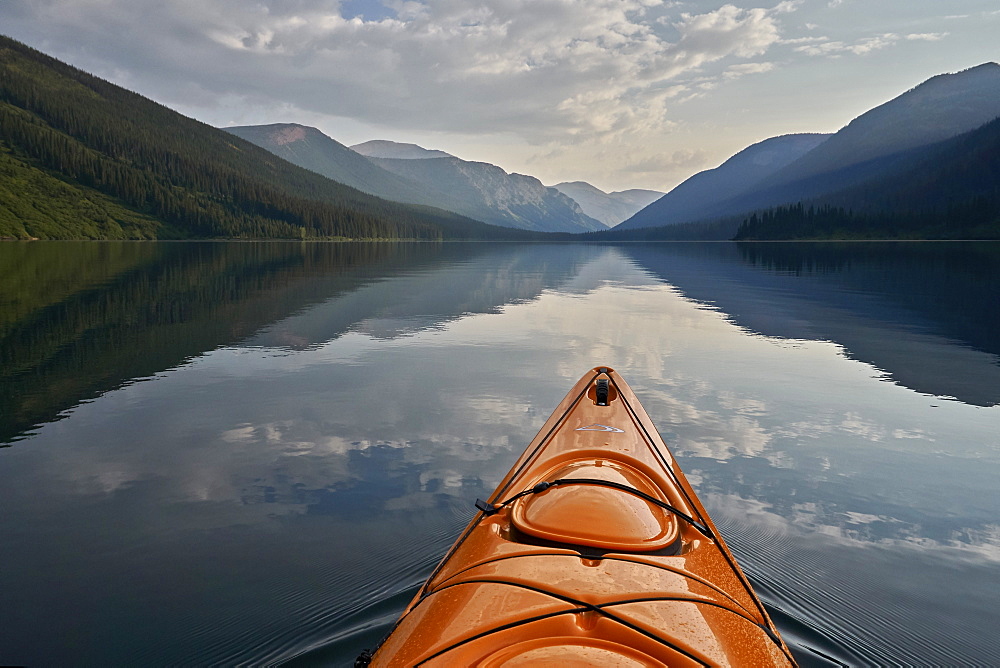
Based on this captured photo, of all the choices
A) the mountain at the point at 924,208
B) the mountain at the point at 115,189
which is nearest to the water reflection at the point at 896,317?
the mountain at the point at 924,208

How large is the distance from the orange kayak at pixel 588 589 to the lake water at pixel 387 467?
141cm

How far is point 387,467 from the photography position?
8250 mm

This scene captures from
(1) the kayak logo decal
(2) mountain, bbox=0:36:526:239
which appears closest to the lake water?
(1) the kayak logo decal

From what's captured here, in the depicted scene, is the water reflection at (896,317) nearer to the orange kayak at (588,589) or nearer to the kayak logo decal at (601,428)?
the kayak logo decal at (601,428)

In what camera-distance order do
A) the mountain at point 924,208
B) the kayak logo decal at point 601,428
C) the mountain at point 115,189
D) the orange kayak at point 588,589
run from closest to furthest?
the orange kayak at point 588,589, the kayak logo decal at point 601,428, the mountain at point 924,208, the mountain at point 115,189

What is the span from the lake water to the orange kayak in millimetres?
1408

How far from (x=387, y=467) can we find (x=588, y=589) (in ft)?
17.8

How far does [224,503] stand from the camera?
7.04 metres

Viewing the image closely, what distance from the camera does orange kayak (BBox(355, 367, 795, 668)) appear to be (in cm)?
286

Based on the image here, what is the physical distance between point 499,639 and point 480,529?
4.96 feet

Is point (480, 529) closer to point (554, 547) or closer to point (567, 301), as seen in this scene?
point (554, 547)

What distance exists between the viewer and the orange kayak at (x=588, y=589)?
286 centimetres

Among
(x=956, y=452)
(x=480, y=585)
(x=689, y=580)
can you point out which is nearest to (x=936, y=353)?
(x=956, y=452)

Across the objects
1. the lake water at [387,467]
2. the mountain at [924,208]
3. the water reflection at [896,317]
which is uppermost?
the mountain at [924,208]
